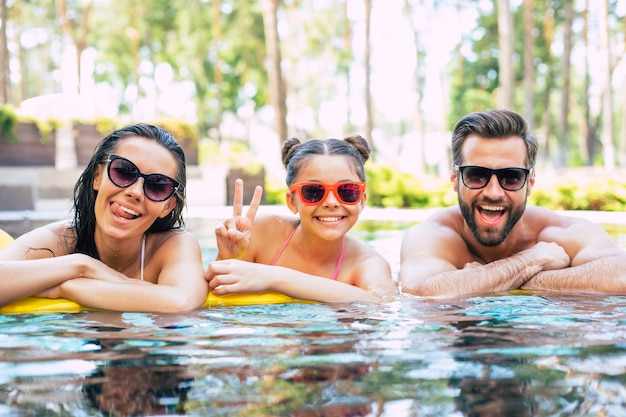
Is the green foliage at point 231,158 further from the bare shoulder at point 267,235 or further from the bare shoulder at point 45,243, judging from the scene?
the bare shoulder at point 45,243

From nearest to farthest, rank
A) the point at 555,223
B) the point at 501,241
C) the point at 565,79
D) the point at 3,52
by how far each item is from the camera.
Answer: the point at 501,241 → the point at 555,223 → the point at 3,52 → the point at 565,79

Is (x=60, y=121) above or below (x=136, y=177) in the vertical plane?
above

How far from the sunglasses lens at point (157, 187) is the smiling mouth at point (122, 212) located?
0.41ft

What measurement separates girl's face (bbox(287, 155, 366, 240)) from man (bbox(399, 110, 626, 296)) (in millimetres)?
576

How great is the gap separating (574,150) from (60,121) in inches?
2121

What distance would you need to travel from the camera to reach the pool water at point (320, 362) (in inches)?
78.7

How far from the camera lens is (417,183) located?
1470 centimetres

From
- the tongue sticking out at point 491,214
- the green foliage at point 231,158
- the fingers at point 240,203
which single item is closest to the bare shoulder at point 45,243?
the fingers at point 240,203

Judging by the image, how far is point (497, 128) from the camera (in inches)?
173

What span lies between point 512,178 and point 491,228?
358 millimetres

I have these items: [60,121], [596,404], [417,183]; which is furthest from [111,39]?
[596,404]

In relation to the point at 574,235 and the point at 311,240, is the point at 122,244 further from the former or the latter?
the point at 574,235

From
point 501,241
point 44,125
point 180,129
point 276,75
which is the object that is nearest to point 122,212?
point 501,241

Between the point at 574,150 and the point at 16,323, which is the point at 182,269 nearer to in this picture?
the point at 16,323
